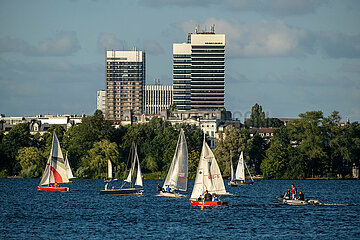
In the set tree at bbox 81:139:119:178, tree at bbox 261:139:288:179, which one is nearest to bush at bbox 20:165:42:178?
tree at bbox 81:139:119:178

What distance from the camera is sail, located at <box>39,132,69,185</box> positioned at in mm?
129125

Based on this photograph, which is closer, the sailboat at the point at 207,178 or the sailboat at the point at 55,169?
the sailboat at the point at 207,178

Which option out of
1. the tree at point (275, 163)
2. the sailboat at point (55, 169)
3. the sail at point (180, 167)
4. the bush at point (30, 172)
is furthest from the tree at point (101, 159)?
the sail at point (180, 167)

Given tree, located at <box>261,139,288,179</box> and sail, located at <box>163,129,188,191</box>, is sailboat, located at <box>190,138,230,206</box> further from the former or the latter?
tree, located at <box>261,139,288,179</box>

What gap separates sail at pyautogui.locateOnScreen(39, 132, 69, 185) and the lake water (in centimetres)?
708

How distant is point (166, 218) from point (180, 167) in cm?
2321

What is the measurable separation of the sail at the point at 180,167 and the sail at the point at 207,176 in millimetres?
→ 12130

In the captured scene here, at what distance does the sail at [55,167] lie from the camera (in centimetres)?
12912

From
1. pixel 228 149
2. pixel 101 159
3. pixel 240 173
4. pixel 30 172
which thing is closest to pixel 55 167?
pixel 240 173

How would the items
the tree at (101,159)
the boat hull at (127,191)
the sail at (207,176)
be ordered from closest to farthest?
the sail at (207,176) < the boat hull at (127,191) < the tree at (101,159)

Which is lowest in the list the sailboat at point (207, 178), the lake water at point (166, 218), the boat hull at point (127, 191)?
the lake water at point (166, 218)

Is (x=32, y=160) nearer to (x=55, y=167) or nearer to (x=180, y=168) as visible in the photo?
(x=55, y=167)

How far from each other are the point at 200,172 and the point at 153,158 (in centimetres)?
10006

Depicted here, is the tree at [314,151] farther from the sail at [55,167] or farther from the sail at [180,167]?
the sail at [180,167]
